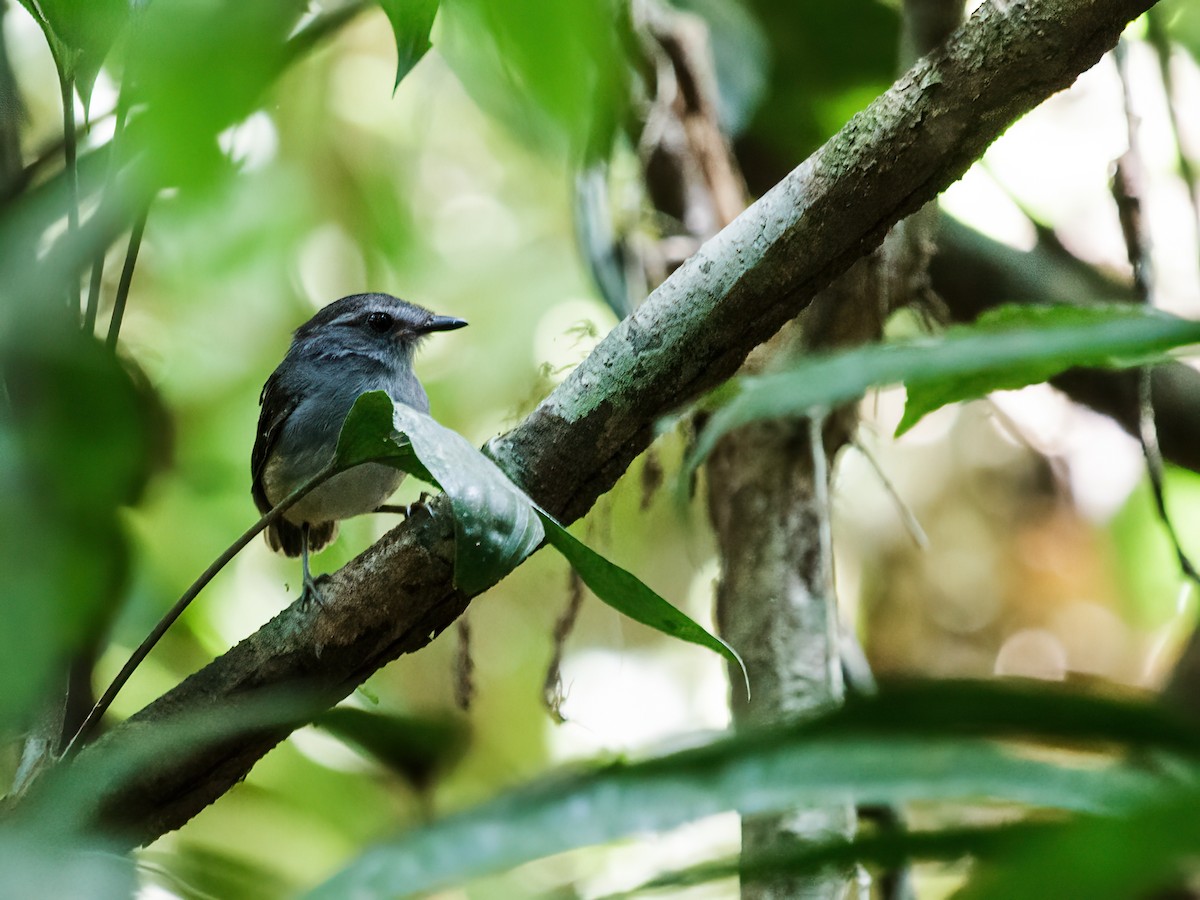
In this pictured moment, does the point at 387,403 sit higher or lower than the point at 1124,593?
lower

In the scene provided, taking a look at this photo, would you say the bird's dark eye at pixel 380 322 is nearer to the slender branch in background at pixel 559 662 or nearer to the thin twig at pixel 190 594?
the slender branch in background at pixel 559 662

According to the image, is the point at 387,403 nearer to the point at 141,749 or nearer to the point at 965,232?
the point at 141,749

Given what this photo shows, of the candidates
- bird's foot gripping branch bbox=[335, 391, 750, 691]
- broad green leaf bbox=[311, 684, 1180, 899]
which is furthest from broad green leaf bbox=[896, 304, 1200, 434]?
bird's foot gripping branch bbox=[335, 391, 750, 691]

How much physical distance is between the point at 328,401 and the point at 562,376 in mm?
658

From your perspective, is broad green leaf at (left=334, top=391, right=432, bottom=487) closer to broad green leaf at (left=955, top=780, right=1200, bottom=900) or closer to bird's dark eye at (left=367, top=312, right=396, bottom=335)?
broad green leaf at (left=955, top=780, right=1200, bottom=900)

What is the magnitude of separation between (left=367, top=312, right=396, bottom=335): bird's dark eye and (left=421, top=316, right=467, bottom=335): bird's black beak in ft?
0.33

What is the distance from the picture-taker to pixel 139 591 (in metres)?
2.48

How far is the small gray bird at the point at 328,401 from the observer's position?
3.12 meters

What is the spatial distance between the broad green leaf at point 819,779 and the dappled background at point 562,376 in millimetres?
2291

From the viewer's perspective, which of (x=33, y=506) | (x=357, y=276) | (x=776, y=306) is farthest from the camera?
(x=357, y=276)

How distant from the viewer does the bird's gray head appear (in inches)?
136

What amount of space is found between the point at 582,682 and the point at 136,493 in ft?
6.13

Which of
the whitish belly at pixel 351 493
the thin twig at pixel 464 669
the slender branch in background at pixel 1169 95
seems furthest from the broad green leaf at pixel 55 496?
the slender branch in background at pixel 1169 95

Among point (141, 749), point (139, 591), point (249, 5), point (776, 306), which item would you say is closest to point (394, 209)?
point (139, 591)
